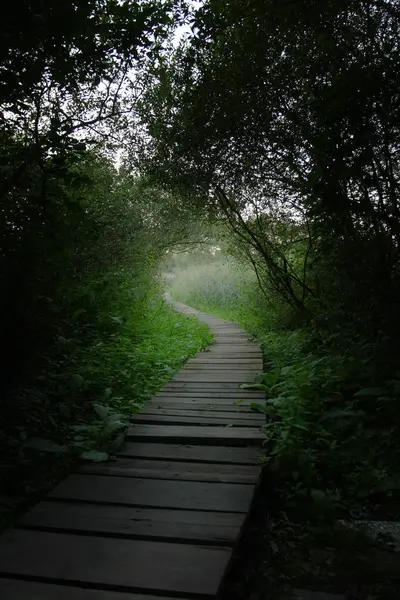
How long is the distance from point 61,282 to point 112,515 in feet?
6.03

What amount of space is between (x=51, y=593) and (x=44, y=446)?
1316mm

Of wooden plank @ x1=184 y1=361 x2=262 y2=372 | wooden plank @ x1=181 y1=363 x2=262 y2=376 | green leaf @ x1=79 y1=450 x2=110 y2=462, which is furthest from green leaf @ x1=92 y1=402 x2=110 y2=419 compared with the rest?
wooden plank @ x1=184 y1=361 x2=262 y2=372

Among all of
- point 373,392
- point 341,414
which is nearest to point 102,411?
point 341,414

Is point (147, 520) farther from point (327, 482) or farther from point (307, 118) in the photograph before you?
point (307, 118)

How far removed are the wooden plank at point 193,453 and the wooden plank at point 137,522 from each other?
78 cm

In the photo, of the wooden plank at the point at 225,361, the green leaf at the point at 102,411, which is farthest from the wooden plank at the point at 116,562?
the wooden plank at the point at 225,361

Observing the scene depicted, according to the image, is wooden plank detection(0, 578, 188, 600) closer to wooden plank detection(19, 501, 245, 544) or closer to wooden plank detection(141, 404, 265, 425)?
wooden plank detection(19, 501, 245, 544)

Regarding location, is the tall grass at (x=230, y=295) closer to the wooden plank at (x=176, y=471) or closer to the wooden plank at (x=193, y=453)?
the wooden plank at (x=193, y=453)

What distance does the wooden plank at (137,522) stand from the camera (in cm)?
201

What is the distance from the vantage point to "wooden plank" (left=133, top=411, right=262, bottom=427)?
371cm

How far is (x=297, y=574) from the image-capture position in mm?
2051

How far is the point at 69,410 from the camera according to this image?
140 inches

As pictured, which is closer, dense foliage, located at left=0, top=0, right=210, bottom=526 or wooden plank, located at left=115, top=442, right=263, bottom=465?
dense foliage, located at left=0, top=0, right=210, bottom=526

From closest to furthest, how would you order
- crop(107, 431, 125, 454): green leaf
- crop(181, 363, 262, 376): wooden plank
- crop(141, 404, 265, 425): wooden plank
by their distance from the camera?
crop(107, 431, 125, 454): green leaf, crop(141, 404, 265, 425): wooden plank, crop(181, 363, 262, 376): wooden plank
